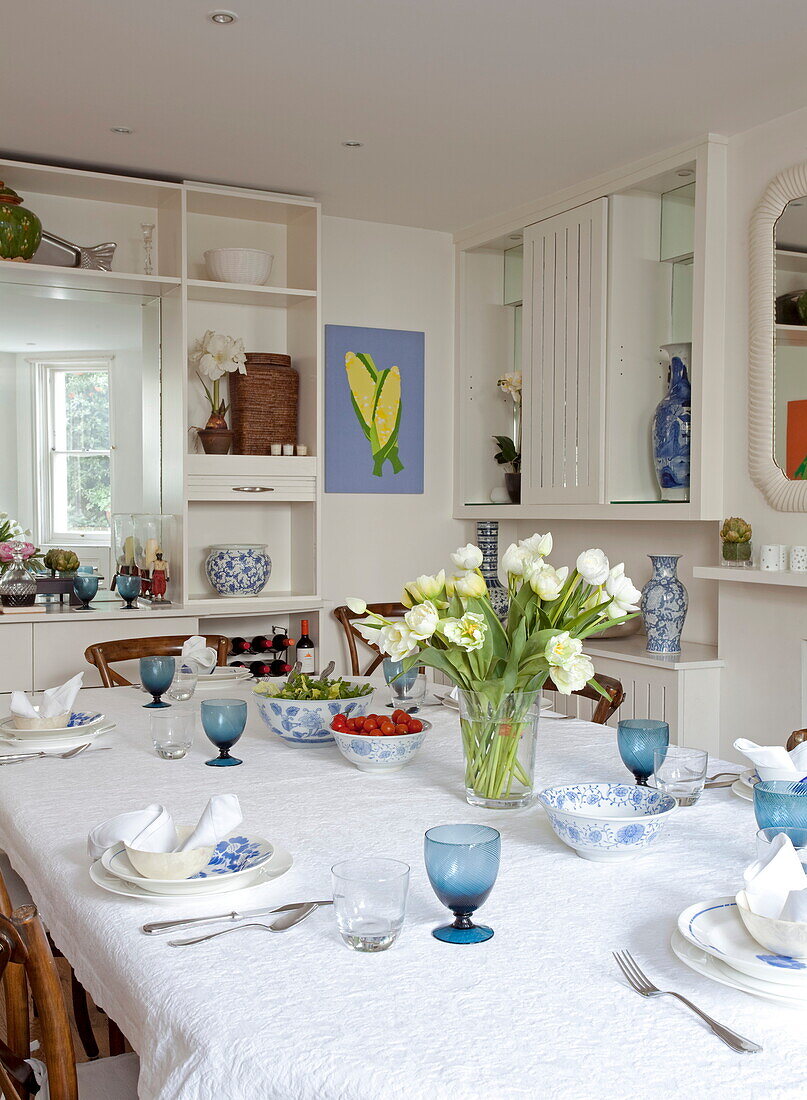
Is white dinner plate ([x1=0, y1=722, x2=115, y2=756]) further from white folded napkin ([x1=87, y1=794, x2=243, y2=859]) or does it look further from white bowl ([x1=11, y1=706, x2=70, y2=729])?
white folded napkin ([x1=87, y1=794, x2=243, y2=859])

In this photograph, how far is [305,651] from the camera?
4.24 m

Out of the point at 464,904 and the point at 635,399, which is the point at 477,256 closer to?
the point at 635,399

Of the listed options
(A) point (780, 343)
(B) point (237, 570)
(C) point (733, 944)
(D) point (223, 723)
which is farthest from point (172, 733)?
(A) point (780, 343)

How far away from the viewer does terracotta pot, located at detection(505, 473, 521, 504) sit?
474 cm

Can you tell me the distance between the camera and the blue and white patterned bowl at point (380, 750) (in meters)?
1.87

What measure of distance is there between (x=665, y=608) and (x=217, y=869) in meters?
2.77

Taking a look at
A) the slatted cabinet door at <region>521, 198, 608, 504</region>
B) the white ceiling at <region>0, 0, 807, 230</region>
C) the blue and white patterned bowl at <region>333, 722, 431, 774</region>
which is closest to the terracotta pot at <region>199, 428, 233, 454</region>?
the white ceiling at <region>0, 0, 807, 230</region>

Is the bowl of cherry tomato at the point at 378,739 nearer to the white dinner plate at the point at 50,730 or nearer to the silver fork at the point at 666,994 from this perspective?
the white dinner plate at the point at 50,730

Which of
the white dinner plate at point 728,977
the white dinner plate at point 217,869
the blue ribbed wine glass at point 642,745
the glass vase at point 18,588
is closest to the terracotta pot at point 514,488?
the glass vase at point 18,588

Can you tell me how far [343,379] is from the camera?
4.63 metres

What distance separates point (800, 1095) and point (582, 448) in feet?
11.2

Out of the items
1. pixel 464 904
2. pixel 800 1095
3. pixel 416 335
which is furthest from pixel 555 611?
pixel 416 335

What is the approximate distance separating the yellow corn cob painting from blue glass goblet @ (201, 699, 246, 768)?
112 inches

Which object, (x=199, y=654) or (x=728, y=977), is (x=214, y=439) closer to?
(x=199, y=654)
